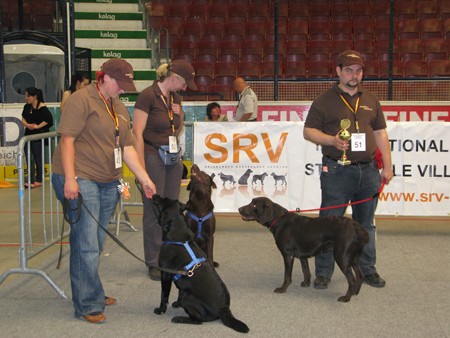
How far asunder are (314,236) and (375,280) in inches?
26.0

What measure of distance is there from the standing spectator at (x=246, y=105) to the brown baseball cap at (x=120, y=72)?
18.1 ft

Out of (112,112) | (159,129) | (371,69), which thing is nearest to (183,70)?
(159,129)

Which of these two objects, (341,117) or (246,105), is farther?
(246,105)

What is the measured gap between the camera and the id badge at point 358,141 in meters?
4.75

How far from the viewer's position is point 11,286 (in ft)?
16.2

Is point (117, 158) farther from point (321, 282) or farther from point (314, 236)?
point (321, 282)

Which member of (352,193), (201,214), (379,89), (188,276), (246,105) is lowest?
(188,276)

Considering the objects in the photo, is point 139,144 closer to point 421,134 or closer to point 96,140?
point 96,140

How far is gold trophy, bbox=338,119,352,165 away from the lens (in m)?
4.61

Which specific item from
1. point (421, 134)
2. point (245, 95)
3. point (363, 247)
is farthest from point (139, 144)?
point (245, 95)

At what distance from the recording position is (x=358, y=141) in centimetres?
476

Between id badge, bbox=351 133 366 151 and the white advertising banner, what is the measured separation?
192 centimetres

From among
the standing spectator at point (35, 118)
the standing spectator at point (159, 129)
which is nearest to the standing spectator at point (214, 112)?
the standing spectator at point (35, 118)

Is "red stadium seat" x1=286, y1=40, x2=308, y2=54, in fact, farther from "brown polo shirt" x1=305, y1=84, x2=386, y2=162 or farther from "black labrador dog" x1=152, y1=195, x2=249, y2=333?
"black labrador dog" x1=152, y1=195, x2=249, y2=333
